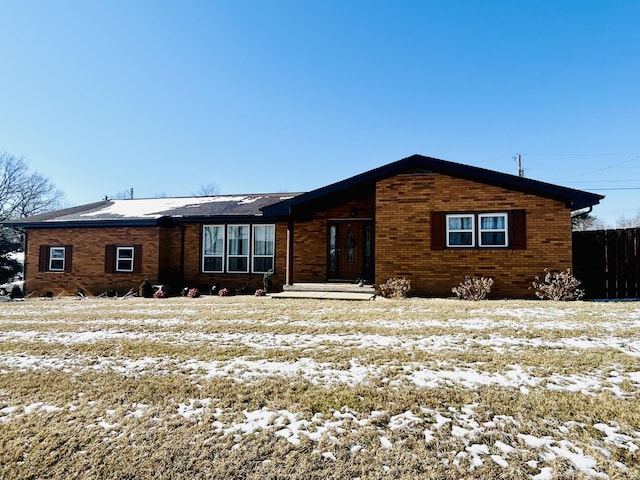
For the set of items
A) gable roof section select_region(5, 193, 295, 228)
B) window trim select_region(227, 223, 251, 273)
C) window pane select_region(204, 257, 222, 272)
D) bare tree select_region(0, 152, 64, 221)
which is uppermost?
bare tree select_region(0, 152, 64, 221)

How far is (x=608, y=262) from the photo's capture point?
1097 cm

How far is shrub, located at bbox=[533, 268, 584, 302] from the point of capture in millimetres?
10148

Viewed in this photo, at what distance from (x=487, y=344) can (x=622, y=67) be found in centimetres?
1661

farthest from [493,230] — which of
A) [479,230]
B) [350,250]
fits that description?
A: [350,250]

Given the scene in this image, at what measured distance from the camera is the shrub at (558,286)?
1015 cm

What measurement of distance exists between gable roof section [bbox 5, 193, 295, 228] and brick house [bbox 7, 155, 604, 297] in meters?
0.06

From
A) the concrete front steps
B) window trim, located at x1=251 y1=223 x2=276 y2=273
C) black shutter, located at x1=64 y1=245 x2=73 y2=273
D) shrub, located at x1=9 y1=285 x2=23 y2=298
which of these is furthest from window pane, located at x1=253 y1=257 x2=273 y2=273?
shrub, located at x1=9 y1=285 x2=23 y2=298

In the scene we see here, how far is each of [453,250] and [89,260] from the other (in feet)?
49.2

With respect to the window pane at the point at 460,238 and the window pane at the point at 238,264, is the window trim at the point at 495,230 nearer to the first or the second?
the window pane at the point at 460,238

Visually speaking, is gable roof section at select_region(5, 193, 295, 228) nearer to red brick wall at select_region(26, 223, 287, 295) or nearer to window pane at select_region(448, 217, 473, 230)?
red brick wall at select_region(26, 223, 287, 295)

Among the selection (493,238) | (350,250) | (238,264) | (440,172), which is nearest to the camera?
(493,238)

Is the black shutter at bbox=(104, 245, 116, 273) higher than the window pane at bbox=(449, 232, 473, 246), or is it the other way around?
the window pane at bbox=(449, 232, 473, 246)

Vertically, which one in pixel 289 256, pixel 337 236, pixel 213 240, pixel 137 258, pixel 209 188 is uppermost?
pixel 209 188

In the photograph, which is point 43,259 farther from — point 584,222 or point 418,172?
point 584,222
